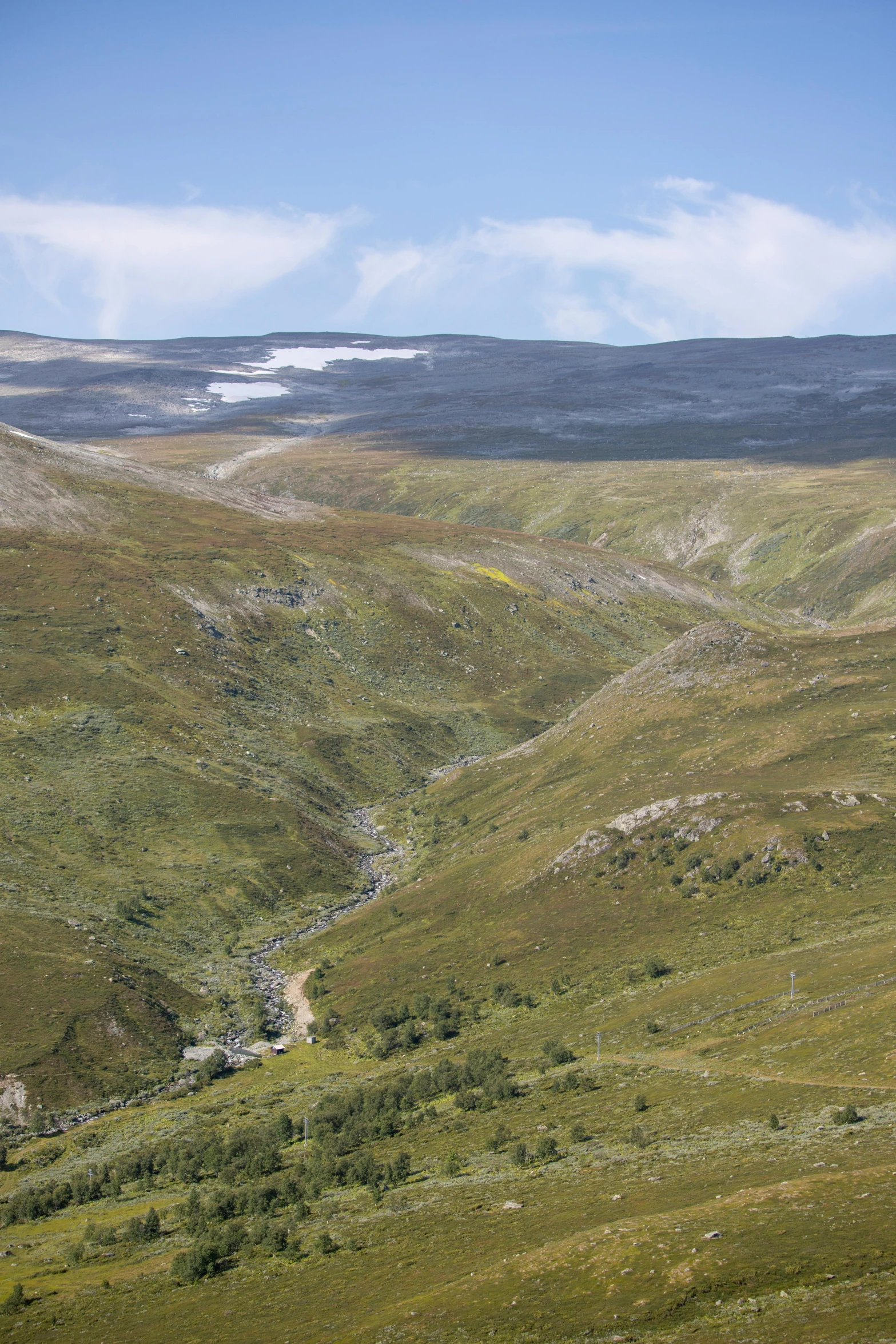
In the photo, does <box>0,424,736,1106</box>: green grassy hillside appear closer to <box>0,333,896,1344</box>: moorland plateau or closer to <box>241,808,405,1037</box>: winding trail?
<box>0,333,896,1344</box>: moorland plateau

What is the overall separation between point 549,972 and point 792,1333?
1525 inches

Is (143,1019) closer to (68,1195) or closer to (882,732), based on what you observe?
(68,1195)

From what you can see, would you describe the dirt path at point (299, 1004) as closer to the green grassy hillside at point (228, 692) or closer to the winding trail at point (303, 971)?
the winding trail at point (303, 971)

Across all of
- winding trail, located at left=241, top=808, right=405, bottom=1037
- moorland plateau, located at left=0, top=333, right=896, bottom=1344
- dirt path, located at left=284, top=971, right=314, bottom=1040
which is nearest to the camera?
moorland plateau, located at left=0, top=333, right=896, bottom=1344

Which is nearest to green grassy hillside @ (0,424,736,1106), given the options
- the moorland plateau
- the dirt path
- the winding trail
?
the moorland plateau

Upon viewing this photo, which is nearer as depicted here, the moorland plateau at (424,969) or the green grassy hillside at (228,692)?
the moorland plateau at (424,969)

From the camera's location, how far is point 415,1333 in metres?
25.1

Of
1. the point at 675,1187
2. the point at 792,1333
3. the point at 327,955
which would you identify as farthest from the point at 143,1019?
the point at 792,1333

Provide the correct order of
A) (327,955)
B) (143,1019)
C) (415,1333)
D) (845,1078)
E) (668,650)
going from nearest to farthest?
1. (415,1333)
2. (845,1078)
3. (143,1019)
4. (327,955)
5. (668,650)

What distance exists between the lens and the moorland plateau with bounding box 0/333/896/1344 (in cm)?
2858

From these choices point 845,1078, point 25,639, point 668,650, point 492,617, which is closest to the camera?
point 845,1078

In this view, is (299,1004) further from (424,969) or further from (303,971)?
(424,969)

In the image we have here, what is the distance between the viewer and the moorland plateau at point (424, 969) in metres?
28.6

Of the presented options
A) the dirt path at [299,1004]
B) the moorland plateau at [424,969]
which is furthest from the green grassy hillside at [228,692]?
the dirt path at [299,1004]
